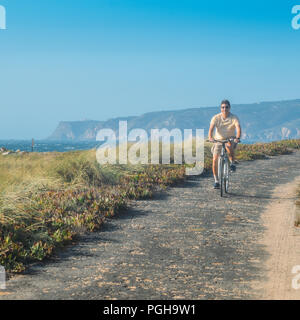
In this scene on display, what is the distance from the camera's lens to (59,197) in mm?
9539

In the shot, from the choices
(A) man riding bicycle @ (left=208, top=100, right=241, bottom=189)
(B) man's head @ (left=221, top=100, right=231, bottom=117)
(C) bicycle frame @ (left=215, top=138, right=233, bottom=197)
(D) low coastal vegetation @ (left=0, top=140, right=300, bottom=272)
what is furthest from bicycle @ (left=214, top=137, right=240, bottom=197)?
(D) low coastal vegetation @ (left=0, top=140, right=300, bottom=272)

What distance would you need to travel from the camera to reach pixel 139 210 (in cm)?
939

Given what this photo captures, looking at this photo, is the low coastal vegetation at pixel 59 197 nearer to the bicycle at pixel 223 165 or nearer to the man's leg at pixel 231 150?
the bicycle at pixel 223 165

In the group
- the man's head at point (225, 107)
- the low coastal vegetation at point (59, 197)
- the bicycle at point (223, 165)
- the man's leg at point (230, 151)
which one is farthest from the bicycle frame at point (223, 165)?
the low coastal vegetation at point (59, 197)

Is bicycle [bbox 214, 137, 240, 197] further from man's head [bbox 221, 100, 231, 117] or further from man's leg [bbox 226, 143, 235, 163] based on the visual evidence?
man's head [bbox 221, 100, 231, 117]

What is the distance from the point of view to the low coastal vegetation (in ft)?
20.6

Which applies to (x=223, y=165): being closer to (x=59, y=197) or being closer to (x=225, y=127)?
(x=225, y=127)

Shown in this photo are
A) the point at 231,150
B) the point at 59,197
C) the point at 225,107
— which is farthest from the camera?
the point at 231,150

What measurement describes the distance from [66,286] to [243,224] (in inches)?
160

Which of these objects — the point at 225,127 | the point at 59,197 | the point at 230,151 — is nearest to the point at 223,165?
the point at 230,151

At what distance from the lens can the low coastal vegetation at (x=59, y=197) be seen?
6270mm

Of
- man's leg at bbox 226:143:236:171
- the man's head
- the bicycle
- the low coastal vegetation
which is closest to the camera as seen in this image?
the low coastal vegetation
